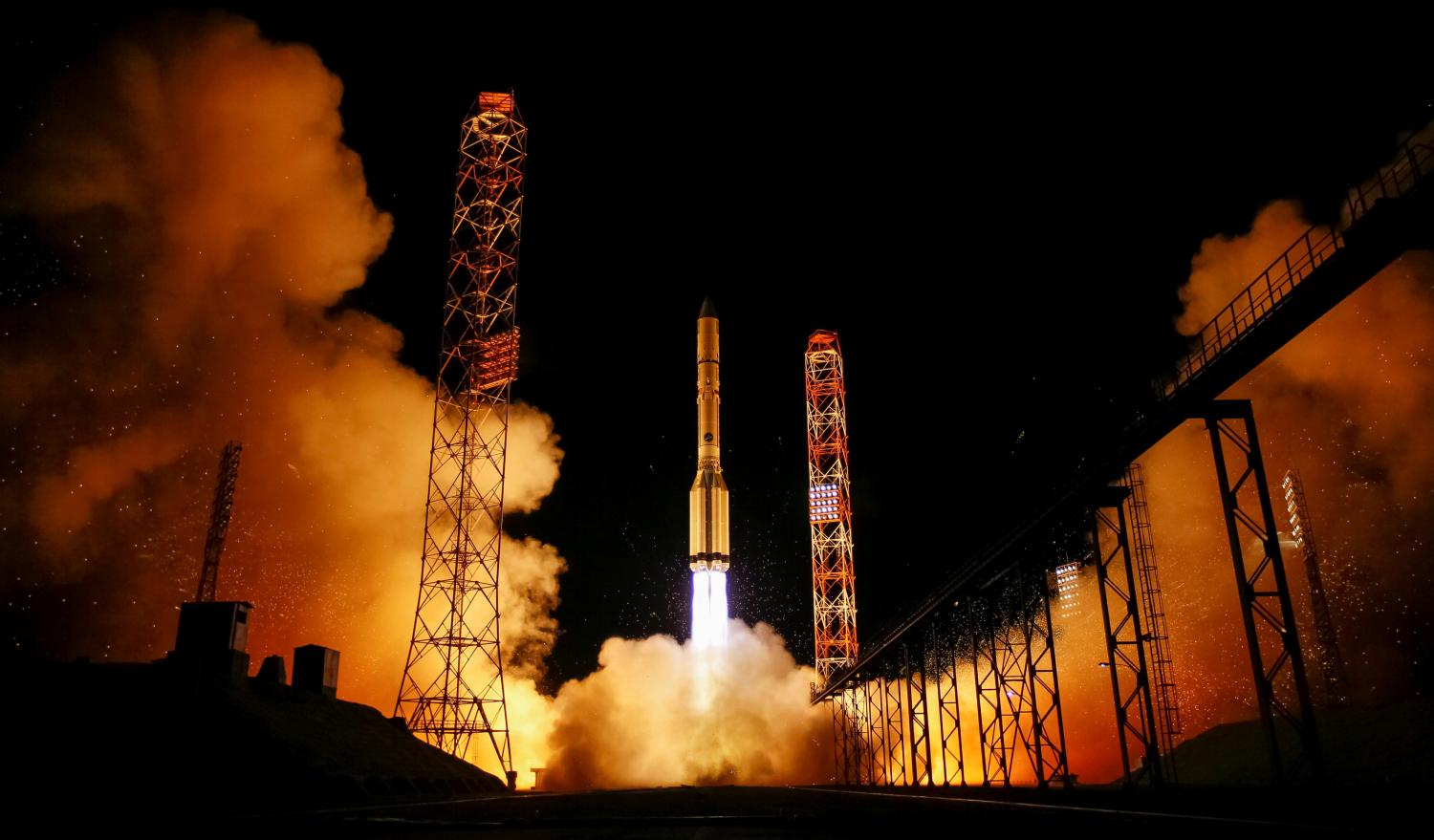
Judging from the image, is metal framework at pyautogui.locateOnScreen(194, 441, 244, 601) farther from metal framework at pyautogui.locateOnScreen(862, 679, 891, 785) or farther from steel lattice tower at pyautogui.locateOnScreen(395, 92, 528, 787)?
metal framework at pyautogui.locateOnScreen(862, 679, 891, 785)

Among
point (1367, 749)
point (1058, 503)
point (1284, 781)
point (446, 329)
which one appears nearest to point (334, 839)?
point (1284, 781)

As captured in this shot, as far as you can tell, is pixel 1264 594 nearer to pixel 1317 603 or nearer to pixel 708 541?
pixel 1317 603

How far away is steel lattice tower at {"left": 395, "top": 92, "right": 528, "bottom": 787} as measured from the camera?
44062mm

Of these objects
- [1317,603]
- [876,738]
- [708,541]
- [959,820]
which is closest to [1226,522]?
[1317,603]

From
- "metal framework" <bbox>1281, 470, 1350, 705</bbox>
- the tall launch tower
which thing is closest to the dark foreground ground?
"metal framework" <bbox>1281, 470, 1350, 705</bbox>

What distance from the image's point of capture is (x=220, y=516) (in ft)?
163

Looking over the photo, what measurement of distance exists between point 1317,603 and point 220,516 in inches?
2159

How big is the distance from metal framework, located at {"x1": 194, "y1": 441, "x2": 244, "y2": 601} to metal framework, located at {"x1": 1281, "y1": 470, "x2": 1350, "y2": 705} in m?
53.9

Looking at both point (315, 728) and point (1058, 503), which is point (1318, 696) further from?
point (315, 728)

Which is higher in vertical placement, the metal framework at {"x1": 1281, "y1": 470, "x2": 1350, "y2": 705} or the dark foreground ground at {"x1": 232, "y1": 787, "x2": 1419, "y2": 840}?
the metal framework at {"x1": 1281, "y1": 470, "x2": 1350, "y2": 705}

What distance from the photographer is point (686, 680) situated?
59188 mm

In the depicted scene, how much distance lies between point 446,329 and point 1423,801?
42603 millimetres

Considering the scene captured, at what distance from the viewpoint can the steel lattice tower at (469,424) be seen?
44062 millimetres

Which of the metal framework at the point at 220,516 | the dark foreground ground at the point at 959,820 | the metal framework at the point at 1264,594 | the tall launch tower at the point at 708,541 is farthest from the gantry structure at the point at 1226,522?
the metal framework at the point at 220,516
